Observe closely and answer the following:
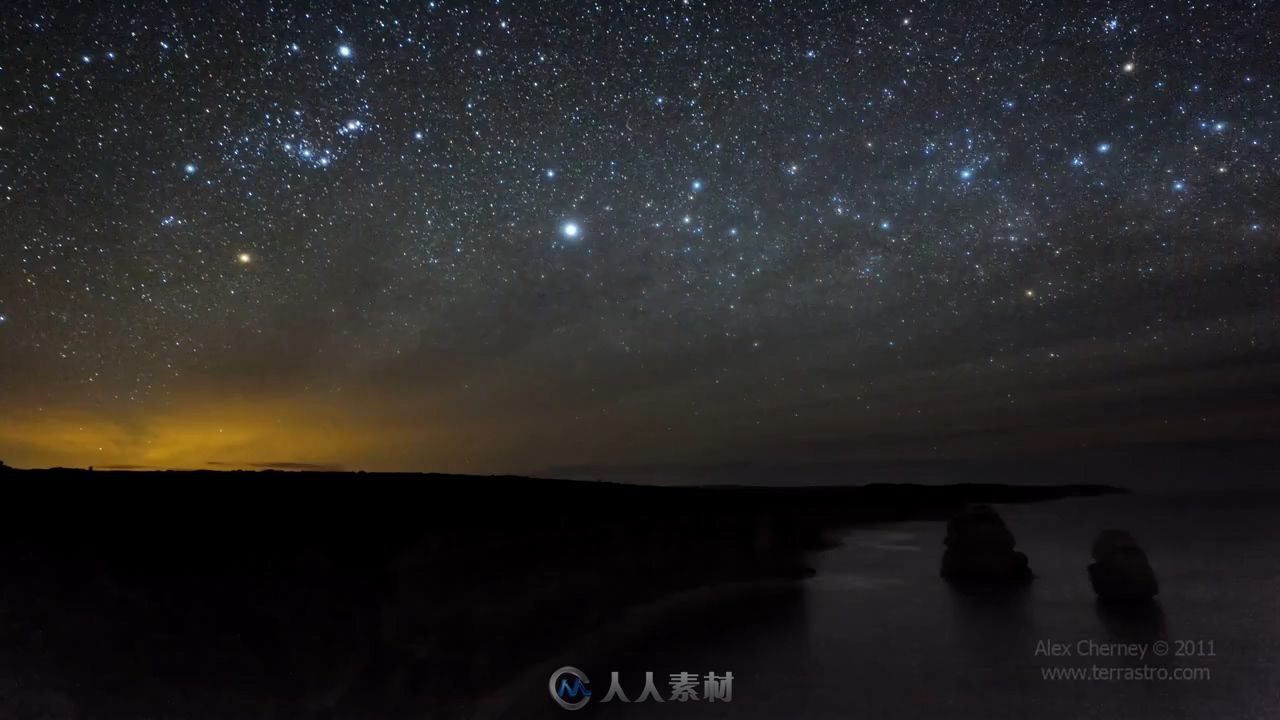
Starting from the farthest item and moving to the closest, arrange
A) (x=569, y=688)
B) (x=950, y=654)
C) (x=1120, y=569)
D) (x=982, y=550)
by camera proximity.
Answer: (x=982, y=550), (x=1120, y=569), (x=950, y=654), (x=569, y=688)

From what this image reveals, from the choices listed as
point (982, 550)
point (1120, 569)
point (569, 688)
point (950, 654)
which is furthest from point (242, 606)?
point (1120, 569)

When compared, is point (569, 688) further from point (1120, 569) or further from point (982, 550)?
point (1120, 569)

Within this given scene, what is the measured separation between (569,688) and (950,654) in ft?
68.7

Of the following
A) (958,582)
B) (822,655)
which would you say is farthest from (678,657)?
(958,582)

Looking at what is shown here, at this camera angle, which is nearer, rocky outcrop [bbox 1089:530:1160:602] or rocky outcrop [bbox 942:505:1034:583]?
rocky outcrop [bbox 1089:530:1160:602]

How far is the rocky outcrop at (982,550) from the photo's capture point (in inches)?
1412

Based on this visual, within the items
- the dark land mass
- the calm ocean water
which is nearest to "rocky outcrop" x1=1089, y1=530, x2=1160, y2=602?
the calm ocean water

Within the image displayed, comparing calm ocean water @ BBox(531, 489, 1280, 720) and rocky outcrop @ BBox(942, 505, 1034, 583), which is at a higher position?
rocky outcrop @ BBox(942, 505, 1034, 583)

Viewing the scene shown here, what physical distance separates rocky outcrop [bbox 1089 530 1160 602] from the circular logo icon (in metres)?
25.6

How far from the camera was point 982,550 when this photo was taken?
Result: 37.8m

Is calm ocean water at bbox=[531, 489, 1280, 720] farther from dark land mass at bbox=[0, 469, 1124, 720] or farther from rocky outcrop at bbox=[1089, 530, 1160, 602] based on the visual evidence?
dark land mass at bbox=[0, 469, 1124, 720]

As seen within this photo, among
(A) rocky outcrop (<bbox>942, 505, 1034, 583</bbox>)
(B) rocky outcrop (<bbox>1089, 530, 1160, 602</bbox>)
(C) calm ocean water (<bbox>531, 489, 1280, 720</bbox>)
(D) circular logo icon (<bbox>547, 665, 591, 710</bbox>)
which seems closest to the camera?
(D) circular logo icon (<bbox>547, 665, 591, 710</bbox>)

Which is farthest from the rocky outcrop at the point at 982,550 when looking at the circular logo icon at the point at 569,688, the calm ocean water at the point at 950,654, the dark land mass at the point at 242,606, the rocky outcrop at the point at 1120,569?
the circular logo icon at the point at 569,688

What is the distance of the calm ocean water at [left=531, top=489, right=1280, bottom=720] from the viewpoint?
20.8 metres
